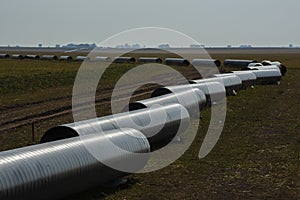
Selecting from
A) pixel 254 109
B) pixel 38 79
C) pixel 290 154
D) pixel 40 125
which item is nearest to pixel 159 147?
pixel 290 154

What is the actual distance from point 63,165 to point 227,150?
7.86 m

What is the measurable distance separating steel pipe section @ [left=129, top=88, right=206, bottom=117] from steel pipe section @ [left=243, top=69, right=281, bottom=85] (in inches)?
658

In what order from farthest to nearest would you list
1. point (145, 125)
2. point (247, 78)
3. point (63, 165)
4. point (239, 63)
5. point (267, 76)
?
point (239, 63)
point (267, 76)
point (247, 78)
point (145, 125)
point (63, 165)

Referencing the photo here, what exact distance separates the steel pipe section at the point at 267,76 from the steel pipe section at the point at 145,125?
23.3 m

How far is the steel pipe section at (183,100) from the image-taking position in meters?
18.8

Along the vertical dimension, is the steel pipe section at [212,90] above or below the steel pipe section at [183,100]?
below

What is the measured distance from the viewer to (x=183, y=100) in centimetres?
2141

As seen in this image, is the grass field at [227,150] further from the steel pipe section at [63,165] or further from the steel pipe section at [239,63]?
the steel pipe section at [239,63]

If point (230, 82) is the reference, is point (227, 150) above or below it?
above

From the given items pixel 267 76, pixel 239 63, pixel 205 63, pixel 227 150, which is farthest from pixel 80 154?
pixel 205 63

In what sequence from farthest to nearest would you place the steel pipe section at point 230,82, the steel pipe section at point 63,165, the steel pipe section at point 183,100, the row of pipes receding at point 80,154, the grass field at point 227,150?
the steel pipe section at point 230,82 < the steel pipe section at point 183,100 < the grass field at point 227,150 < the row of pipes receding at point 80,154 < the steel pipe section at point 63,165

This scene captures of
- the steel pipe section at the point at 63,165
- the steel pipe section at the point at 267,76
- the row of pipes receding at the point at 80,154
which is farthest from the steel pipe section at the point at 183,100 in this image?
the steel pipe section at the point at 267,76

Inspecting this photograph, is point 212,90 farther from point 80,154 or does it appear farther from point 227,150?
point 80,154

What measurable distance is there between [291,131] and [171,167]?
7.83 metres
